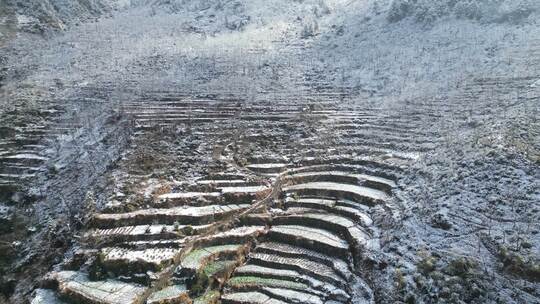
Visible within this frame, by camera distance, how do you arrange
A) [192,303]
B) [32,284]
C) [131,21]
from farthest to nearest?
[131,21], [32,284], [192,303]

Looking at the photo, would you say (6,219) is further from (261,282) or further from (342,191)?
(342,191)

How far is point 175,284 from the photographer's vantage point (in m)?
8.66

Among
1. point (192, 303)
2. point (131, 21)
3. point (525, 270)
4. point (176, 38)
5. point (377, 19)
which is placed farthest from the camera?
point (131, 21)

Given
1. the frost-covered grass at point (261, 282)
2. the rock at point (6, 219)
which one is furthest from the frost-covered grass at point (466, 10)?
the rock at point (6, 219)

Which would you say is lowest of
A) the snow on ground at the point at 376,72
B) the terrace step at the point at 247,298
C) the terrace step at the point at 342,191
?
the terrace step at the point at 247,298

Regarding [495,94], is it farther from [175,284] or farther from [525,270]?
[175,284]

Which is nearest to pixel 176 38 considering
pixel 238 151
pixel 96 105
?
pixel 96 105

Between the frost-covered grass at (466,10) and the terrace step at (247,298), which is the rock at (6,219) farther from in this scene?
the frost-covered grass at (466,10)

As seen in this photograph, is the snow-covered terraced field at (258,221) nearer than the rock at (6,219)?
Yes

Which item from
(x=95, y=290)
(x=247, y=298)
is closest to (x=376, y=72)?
(x=247, y=298)

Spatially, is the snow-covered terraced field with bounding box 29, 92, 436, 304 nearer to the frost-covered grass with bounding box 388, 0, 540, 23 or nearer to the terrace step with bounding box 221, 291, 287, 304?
the terrace step with bounding box 221, 291, 287, 304

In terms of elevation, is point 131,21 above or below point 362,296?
above

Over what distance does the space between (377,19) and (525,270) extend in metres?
18.4

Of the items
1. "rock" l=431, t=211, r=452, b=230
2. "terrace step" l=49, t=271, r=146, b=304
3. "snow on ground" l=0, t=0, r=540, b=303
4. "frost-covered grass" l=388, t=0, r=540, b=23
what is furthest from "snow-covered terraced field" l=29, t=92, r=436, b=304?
"frost-covered grass" l=388, t=0, r=540, b=23
